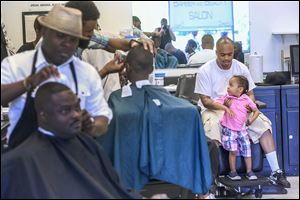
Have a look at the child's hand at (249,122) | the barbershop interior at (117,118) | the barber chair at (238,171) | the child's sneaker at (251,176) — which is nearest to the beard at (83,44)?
the barbershop interior at (117,118)

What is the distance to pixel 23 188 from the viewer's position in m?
1.98

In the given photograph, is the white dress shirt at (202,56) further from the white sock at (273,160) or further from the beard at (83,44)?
the beard at (83,44)

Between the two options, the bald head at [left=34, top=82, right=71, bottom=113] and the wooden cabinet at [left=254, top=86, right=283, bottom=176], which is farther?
the wooden cabinet at [left=254, top=86, right=283, bottom=176]

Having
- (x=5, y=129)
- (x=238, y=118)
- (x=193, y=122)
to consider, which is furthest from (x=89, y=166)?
(x=238, y=118)

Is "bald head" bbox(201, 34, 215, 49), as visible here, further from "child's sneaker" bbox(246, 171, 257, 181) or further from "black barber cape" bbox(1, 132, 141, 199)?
"black barber cape" bbox(1, 132, 141, 199)

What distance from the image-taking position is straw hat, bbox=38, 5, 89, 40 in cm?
221

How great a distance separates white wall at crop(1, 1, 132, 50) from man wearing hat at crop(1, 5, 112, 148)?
35cm

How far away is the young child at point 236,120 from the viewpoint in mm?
4012

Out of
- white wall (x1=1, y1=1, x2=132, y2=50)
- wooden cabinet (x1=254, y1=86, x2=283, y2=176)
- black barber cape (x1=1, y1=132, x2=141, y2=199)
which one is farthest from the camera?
wooden cabinet (x1=254, y1=86, x2=283, y2=176)

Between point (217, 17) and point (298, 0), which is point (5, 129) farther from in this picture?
point (217, 17)

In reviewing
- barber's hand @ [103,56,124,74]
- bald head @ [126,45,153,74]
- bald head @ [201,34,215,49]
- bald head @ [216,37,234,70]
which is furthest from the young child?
barber's hand @ [103,56,124,74]

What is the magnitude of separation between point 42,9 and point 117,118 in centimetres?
93

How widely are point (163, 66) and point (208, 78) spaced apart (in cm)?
70

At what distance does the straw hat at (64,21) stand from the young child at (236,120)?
1.99 m
